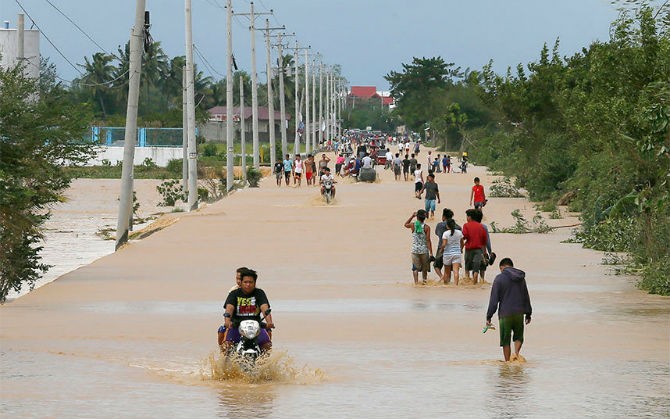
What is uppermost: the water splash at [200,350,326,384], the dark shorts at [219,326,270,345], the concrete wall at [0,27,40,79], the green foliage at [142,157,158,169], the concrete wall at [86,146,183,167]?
the concrete wall at [0,27,40,79]

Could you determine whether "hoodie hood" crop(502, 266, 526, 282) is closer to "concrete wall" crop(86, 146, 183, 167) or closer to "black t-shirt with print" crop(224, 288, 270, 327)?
"black t-shirt with print" crop(224, 288, 270, 327)

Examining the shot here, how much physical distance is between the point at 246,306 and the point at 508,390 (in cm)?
279

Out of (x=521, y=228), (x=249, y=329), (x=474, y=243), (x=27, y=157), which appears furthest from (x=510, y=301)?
(x=521, y=228)

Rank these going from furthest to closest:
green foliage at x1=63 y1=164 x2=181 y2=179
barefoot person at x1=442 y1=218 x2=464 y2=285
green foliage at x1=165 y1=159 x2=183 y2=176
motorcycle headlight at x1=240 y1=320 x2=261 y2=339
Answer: green foliage at x1=165 y1=159 x2=183 y2=176 < green foliage at x1=63 y1=164 x2=181 y2=179 < barefoot person at x1=442 y1=218 x2=464 y2=285 < motorcycle headlight at x1=240 y1=320 x2=261 y2=339

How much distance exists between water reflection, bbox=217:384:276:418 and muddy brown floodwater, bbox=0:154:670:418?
0.07 feet

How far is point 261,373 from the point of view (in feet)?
50.2

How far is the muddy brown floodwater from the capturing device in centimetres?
1423

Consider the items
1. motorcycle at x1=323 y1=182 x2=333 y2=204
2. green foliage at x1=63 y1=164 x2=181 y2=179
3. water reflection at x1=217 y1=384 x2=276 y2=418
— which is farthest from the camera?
green foliage at x1=63 y1=164 x2=181 y2=179

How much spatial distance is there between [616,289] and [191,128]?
1183 inches

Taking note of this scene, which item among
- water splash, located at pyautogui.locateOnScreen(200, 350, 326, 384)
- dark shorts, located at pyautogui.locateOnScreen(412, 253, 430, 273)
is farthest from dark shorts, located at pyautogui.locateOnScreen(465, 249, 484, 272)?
water splash, located at pyautogui.locateOnScreen(200, 350, 326, 384)

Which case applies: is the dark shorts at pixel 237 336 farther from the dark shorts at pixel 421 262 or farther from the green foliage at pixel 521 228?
the green foliage at pixel 521 228

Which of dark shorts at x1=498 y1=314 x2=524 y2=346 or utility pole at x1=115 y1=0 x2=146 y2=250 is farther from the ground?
utility pole at x1=115 y1=0 x2=146 y2=250

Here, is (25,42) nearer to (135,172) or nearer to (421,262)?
(421,262)

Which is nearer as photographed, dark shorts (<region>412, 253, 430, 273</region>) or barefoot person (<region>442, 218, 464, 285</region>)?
barefoot person (<region>442, 218, 464, 285</region>)
